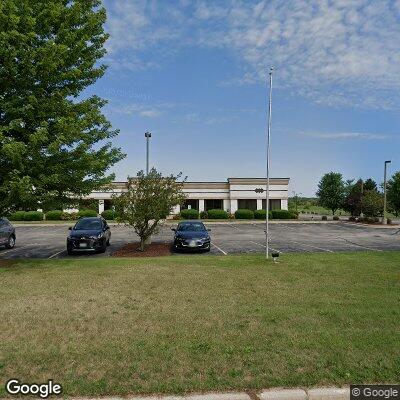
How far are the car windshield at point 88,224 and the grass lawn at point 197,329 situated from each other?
6804mm

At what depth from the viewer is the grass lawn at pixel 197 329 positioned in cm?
448

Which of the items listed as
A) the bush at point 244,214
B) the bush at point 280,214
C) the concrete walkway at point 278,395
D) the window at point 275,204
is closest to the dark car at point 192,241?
the concrete walkway at point 278,395

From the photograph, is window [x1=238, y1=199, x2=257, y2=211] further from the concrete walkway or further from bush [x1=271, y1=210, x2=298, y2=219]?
the concrete walkway

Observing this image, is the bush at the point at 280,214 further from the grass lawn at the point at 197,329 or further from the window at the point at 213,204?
the grass lawn at the point at 197,329

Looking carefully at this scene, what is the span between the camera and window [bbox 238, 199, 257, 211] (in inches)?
2071

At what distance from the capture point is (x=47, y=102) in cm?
1139

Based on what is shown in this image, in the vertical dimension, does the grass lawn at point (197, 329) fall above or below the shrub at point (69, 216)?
below

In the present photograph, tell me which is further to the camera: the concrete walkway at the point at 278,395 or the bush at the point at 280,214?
the bush at the point at 280,214

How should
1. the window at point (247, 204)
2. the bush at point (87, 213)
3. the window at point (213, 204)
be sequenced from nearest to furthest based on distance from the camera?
the bush at point (87, 213) → the window at point (247, 204) → the window at point (213, 204)

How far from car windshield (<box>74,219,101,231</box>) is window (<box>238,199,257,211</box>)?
117 feet

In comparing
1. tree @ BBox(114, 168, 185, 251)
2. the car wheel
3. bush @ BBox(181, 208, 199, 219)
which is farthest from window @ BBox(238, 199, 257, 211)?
the car wheel

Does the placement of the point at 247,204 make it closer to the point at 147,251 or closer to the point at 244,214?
the point at 244,214

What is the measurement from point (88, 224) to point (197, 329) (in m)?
13.5

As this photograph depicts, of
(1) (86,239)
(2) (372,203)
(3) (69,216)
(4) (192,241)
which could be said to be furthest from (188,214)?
(1) (86,239)
